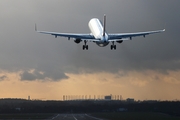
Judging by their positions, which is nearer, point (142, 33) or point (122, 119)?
point (142, 33)

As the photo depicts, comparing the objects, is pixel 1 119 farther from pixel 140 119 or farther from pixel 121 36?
pixel 121 36

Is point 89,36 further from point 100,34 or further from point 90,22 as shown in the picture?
point 90,22

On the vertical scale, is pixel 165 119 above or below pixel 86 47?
below

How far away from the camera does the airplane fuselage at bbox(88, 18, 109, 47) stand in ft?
458

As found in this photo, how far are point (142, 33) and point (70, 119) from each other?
5182 centimetres

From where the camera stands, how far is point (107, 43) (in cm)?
14038

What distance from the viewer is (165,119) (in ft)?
563

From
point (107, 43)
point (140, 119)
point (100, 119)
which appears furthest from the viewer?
point (100, 119)

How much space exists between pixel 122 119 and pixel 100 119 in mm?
11062

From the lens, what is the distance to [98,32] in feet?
497

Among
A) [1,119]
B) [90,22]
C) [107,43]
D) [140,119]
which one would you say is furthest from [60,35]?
[1,119]

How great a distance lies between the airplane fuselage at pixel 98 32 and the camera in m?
140

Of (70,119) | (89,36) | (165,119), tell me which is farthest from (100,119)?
(89,36)

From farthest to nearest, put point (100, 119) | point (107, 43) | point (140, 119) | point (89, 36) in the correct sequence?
1. point (100, 119)
2. point (140, 119)
3. point (89, 36)
4. point (107, 43)
